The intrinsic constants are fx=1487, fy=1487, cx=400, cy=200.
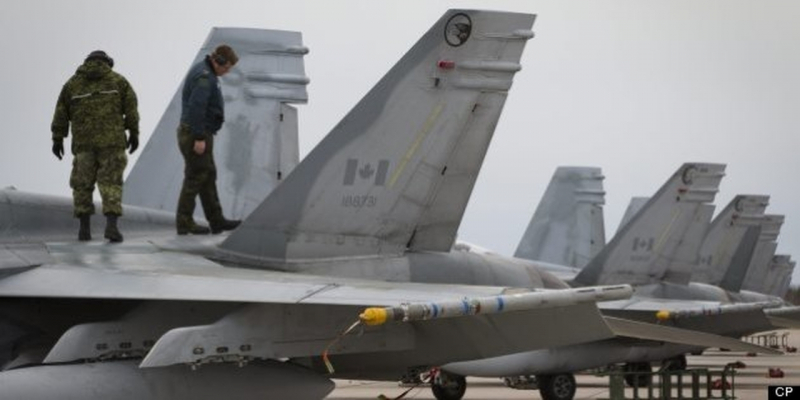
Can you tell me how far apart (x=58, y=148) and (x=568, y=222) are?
19.5 meters

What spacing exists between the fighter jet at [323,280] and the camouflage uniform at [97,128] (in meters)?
0.30

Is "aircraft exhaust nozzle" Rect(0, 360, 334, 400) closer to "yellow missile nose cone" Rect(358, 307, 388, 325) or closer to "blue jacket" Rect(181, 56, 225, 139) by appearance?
"yellow missile nose cone" Rect(358, 307, 388, 325)

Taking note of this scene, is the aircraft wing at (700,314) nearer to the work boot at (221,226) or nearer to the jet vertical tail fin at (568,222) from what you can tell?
the work boot at (221,226)

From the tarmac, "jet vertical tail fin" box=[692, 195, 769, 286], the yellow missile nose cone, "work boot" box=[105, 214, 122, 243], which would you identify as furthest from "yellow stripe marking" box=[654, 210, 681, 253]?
the yellow missile nose cone

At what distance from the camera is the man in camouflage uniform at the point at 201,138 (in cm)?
1138

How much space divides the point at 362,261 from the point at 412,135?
1052 mm

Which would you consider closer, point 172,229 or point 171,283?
point 171,283

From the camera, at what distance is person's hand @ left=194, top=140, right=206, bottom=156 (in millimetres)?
11367

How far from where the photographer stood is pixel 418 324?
10.1 meters

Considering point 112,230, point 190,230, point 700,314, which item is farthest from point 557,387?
point 112,230

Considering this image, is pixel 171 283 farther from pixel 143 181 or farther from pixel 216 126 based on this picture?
pixel 143 181

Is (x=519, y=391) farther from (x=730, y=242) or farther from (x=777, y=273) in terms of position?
(x=777, y=273)

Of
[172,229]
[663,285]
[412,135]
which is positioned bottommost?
[663,285]

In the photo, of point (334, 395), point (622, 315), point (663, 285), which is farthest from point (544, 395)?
point (663, 285)
